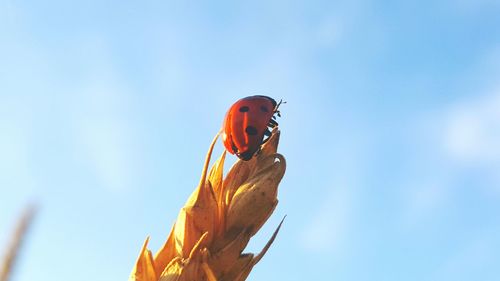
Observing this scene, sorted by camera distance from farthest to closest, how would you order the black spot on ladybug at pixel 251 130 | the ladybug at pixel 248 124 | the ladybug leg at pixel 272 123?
the ladybug leg at pixel 272 123
the black spot on ladybug at pixel 251 130
the ladybug at pixel 248 124

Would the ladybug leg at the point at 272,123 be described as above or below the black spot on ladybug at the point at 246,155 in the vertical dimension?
above

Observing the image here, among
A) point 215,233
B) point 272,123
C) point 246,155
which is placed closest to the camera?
point 215,233

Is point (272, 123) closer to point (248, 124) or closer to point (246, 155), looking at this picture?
point (248, 124)

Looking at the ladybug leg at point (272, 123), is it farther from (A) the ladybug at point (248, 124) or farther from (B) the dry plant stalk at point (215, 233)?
(B) the dry plant stalk at point (215, 233)

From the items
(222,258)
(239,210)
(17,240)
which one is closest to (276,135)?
(239,210)

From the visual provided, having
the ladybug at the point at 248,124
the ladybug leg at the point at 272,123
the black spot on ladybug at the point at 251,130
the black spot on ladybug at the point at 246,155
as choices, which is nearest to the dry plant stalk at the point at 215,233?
the black spot on ladybug at the point at 246,155

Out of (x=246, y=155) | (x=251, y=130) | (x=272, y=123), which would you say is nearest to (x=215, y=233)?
(x=246, y=155)
